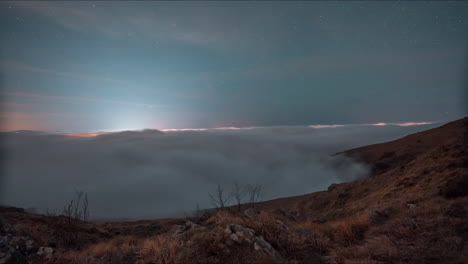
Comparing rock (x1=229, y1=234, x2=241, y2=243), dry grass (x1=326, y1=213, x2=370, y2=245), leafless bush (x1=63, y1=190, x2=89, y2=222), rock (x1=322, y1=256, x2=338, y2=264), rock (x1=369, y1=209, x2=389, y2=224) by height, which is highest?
rock (x1=229, y1=234, x2=241, y2=243)

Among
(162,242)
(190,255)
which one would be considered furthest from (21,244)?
(190,255)

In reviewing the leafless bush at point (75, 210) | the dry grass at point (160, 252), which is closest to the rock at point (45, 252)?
the dry grass at point (160, 252)

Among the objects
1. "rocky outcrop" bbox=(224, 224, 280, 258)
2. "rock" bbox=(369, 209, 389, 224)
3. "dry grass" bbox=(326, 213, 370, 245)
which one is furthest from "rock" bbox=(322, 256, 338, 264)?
"rock" bbox=(369, 209, 389, 224)

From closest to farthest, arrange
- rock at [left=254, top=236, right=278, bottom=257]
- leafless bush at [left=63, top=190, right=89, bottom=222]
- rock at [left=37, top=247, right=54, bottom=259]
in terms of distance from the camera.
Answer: rock at [left=254, top=236, right=278, bottom=257] → rock at [left=37, top=247, right=54, bottom=259] → leafless bush at [left=63, top=190, right=89, bottom=222]

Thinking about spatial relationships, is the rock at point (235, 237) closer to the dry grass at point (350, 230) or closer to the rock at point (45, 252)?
the dry grass at point (350, 230)

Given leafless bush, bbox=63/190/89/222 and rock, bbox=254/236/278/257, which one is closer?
rock, bbox=254/236/278/257

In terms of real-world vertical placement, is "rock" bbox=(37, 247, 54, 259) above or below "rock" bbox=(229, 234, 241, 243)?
below

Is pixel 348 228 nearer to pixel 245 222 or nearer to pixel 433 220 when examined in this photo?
pixel 433 220

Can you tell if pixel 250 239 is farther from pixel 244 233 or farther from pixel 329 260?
pixel 329 260

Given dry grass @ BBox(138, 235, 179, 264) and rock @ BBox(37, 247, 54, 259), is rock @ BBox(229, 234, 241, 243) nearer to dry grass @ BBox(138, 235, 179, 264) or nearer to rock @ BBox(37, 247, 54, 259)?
dry grass @ BBox(138, 235, 179, 264)

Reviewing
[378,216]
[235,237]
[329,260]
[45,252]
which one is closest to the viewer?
[329,260]

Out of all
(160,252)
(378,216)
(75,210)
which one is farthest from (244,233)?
(75,210)

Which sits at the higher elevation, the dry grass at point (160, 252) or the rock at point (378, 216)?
the dry grass at point (160, 252)

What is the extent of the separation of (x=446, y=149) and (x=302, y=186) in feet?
553
